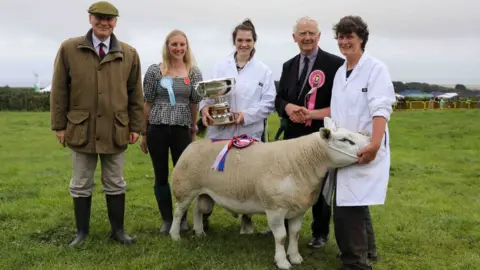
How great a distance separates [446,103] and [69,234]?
50143 mm

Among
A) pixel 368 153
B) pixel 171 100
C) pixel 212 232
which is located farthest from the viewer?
pixel 212 232

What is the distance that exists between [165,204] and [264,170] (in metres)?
1.90

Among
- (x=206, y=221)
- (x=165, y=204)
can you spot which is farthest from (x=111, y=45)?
(x=206, y=221)

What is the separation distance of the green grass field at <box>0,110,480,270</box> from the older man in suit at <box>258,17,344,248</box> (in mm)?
1261

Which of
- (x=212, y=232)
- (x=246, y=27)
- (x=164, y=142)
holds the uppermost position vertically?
(x=246, y=27)

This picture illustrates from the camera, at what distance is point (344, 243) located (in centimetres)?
505

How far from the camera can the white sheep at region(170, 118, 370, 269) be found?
4.99 meters

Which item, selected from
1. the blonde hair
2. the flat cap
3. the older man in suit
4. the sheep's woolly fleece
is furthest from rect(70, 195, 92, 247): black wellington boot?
the older man in suit

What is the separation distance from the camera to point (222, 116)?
5824 millimetres

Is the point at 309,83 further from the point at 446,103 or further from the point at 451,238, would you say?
the point at 446,103

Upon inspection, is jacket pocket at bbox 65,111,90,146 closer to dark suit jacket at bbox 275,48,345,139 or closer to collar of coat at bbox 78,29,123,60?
collar of coat at bbox 78,29,123,60

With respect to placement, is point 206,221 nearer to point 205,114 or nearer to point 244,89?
point 205,114

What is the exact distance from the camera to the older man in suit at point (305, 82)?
5617 mm

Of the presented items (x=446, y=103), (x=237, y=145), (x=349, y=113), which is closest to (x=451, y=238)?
(x=349, y=113)
